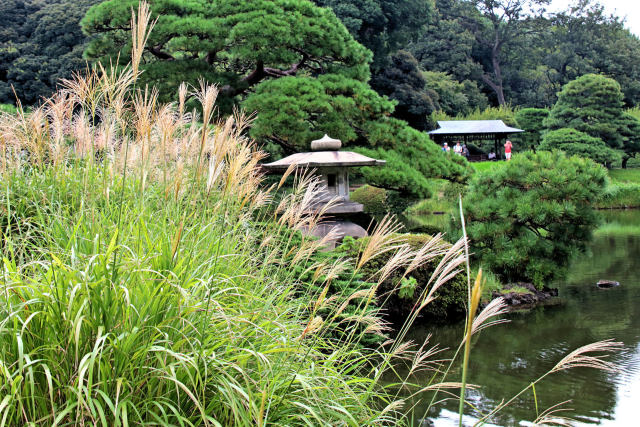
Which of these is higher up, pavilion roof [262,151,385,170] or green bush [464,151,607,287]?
pavilion roof [262,151,385,170]

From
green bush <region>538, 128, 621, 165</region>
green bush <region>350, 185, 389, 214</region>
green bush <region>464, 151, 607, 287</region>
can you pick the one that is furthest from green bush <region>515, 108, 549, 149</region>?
green bush <region>464, 151, 607, 287</region>

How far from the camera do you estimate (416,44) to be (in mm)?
→ 33406

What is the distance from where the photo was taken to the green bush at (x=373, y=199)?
14.5 metres

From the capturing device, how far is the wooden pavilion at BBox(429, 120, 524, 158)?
2820cm

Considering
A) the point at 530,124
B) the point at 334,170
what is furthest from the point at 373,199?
the point at 530,124

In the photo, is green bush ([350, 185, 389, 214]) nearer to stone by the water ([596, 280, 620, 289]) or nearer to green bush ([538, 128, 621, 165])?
stone by the water ([596, 280, 620, 289])

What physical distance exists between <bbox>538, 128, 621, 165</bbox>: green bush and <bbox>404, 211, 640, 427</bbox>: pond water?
52.1 ft

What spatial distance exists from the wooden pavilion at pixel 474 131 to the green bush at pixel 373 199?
44.3 feet

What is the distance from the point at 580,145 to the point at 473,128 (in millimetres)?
6145

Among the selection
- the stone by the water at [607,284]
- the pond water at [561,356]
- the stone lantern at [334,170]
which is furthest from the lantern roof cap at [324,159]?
the stone by the water at [607,284]

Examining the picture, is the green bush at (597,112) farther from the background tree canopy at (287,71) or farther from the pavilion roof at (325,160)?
the pavilion roof at (325,160)

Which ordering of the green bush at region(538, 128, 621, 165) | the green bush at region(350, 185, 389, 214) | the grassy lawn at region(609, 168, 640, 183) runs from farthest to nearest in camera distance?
1. the grassy lawn at region(609, 168, 640, 183)
2. the green bush at region(538, 128, 621, 165)
3. the green bush at region(350, 185, 389, 214)

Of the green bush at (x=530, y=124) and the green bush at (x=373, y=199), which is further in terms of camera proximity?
the green bush at (x=530, y=124)

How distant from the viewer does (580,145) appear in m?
23.3
